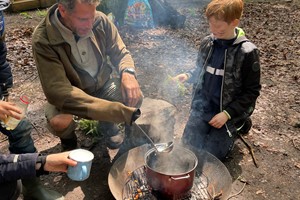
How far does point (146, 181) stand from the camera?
3387 millimetres

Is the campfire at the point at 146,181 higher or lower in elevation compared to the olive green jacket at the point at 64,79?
lower

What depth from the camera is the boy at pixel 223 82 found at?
136 inches

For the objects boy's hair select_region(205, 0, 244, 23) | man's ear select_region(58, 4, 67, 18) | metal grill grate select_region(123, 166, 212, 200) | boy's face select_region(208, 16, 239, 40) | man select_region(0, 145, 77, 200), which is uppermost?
boy's hair select_region(205, 0, 244, 23)

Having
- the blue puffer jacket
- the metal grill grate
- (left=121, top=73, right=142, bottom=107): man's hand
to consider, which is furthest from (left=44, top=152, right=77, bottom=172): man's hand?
the blue puffer jacket

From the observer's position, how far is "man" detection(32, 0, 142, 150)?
3115 millimetres

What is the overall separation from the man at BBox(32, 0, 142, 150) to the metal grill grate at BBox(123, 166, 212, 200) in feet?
2.35

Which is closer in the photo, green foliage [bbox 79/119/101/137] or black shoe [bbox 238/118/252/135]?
black shoe [bbox 238/118/252/135]

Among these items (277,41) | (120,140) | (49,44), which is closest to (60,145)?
(120,140)

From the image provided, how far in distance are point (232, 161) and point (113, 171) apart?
157cm

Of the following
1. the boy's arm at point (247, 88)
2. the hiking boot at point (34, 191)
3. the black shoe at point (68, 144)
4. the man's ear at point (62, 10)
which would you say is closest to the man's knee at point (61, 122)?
the black shoe at point (68, 144)

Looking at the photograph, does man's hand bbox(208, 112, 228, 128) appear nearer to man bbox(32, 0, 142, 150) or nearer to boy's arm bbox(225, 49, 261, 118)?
boy's arm bbox(225, 49, 261, 118)

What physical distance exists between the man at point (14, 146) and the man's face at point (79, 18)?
1.00 m

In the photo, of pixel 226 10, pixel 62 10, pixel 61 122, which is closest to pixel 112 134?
pixel 61 122

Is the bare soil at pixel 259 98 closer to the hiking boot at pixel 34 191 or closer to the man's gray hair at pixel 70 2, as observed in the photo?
the hiking boot at pixel 34 191
